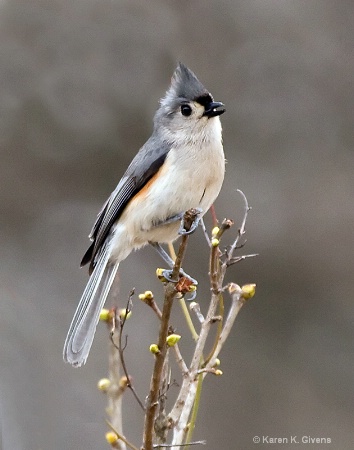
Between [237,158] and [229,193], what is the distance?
0.25 meters

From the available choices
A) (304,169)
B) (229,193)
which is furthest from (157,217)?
(304,169)

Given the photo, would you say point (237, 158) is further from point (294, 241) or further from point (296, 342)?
point (296, 342)

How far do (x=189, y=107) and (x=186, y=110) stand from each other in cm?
2

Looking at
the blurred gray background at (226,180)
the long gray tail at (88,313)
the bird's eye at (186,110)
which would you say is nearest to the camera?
the long gray tail at (88,313)

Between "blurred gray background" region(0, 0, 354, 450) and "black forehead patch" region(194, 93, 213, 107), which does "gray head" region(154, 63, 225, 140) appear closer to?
"black forehead patch" region(194, 93, 213, 107)

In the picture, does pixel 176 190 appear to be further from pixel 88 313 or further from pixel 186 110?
pixel 88 313

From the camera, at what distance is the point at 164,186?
2564 millimetres

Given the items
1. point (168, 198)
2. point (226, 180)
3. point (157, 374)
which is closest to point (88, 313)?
point (168, 198)

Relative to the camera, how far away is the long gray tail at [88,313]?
7.43 ft

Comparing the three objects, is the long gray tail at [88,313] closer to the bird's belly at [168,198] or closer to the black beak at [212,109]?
the bird's belly at [168,198]

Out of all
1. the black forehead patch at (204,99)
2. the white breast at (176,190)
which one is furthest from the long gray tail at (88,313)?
the black forehead patch at (204,99)

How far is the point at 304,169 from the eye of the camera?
4.36 m

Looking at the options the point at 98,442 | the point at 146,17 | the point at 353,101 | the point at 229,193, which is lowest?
the point at 98,442

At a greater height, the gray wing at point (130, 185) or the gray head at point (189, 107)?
the gray head at point (189, 107)
